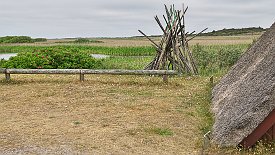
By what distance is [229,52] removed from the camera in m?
20.4

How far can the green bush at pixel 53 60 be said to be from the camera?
1875cm

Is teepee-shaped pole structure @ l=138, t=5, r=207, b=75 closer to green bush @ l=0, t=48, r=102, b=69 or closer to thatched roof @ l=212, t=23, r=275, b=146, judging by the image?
green bush @ l=0, t=48, r=102, b=69

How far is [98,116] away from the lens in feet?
30.8

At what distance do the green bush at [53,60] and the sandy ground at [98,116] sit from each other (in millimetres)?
4043

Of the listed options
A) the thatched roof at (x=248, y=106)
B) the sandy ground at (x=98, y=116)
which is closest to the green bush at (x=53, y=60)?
the sandy ground at (x=98, y=116)

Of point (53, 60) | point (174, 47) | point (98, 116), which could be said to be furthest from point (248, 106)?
point (53, 60)

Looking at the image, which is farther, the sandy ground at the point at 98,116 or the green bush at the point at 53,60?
the green bush at the point at 53,60

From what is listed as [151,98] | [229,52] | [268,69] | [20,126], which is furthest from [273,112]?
[229,52]

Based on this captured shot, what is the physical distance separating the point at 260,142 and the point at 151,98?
552cm

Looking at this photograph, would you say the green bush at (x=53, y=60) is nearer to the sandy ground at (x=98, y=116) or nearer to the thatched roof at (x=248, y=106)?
the sandy ground at (x=98, y=116)

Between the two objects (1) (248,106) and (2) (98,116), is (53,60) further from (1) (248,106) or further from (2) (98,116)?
(1) (248,106)

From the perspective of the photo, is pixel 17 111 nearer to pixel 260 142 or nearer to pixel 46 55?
pixel 260 142

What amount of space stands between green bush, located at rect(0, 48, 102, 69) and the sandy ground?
404 cm

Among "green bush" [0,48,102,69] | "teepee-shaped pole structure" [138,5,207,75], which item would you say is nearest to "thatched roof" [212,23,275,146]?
"teepee-shaped pole structure" [138,5,207,75]
